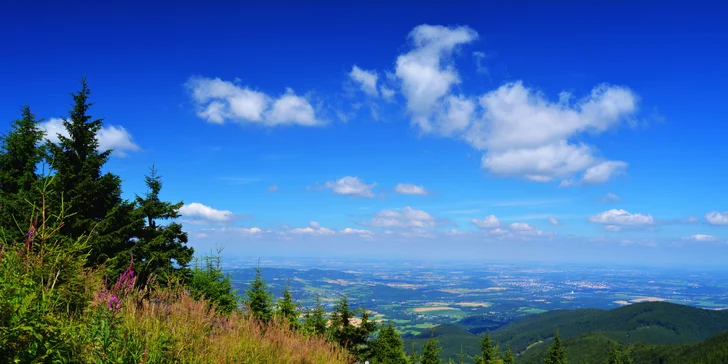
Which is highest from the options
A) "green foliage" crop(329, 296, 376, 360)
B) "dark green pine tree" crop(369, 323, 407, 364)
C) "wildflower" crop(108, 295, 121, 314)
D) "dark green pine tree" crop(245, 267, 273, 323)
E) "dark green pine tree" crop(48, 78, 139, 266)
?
"dark green pine tree" crop(48, 78, 139, 266)

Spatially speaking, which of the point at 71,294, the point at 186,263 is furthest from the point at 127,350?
the point at 186,263

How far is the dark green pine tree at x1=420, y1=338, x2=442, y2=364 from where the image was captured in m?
35.2

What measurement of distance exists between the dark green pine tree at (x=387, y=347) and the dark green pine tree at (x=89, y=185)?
17201 mm

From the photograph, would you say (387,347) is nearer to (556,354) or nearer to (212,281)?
(212,281)

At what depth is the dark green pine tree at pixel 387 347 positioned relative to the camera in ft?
90.0

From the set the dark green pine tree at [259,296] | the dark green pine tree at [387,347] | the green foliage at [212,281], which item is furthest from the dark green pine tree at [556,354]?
the green foliage at [212,281]

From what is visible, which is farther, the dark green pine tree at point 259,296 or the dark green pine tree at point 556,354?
the dark green pine tree at point 556,354

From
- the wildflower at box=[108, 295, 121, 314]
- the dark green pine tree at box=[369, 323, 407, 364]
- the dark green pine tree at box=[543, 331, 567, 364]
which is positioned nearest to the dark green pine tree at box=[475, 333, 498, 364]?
the dark green pine tree at box=[543, 331, 567, 364]

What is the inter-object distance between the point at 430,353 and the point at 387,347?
770cm

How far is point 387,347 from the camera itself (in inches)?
1190

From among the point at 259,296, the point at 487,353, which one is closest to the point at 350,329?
the point at 259,296

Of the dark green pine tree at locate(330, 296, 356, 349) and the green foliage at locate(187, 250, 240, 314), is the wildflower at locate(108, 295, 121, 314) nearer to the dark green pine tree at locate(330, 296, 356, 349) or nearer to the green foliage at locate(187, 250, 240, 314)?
the green foliage at locate(187, 250, 240, 314)

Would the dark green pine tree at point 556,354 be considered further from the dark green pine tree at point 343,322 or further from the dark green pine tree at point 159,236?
the dark green pine tree at point 159,236

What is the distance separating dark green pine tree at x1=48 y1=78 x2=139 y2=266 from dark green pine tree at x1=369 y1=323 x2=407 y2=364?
17.2 metres
